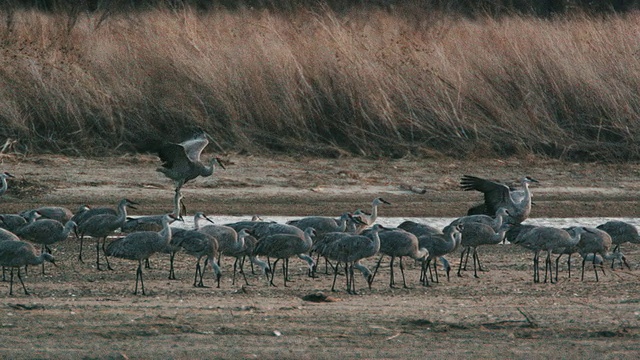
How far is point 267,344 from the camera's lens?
8.72m

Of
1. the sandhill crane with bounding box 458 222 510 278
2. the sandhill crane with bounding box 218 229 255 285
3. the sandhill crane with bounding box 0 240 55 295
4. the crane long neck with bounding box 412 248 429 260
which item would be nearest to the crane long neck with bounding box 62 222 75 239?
the sandhill crane with bounding box 0 240 55 295

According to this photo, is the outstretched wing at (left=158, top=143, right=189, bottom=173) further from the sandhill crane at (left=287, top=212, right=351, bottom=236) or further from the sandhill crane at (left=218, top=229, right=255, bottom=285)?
the sandhill crane at (left=218, top=229, right=255, bottom=285)

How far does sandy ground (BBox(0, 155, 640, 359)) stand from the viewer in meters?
8.73

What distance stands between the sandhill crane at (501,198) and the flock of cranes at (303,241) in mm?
433

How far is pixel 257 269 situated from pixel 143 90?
651cm

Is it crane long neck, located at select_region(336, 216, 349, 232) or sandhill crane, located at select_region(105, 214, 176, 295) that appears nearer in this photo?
sandhill crane, located at select_region(105, 214, 176, 295)

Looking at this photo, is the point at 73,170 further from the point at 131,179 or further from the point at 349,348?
the point at 349,348

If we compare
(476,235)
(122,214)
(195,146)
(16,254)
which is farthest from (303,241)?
(195,146)

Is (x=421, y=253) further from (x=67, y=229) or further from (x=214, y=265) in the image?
(x=67, y=229)

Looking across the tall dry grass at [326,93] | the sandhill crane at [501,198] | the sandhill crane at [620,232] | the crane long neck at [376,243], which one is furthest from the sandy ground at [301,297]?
the tall dry grass at [326,93]

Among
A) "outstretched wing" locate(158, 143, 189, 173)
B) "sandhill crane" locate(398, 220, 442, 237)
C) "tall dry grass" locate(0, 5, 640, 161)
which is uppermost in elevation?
"tall dry grass" locate(0, 5, 640, 161)

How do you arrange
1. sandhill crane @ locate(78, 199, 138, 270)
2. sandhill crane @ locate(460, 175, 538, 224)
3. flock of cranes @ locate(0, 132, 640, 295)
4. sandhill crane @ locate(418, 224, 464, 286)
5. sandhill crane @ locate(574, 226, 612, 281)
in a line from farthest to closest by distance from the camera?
sandhill crane @ locate(460, 175, 538, 224), sandhill crane @ locate(78, 199, 138, 270), sandhill crane @ locate(574, 226, 612, 281), sandhill crane @ locate(418, 224, 464, 286), flock of cranes @ locate(0, 132, 640, 295)

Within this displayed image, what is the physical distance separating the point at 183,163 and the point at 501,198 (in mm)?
3899

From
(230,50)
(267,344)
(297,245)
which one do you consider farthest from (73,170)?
(267,344)
